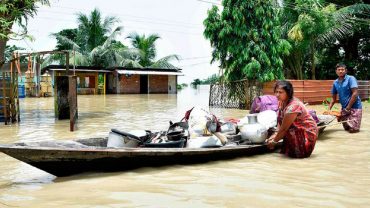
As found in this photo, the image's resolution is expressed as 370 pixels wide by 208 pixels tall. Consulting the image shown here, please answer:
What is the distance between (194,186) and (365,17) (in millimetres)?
25288

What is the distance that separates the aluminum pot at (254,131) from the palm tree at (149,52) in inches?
1234

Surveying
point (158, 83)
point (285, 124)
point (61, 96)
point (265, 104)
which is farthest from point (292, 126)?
point (158, 83)

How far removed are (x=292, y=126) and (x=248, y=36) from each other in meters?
11.1

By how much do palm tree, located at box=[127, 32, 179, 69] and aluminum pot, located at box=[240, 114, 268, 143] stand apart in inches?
1234

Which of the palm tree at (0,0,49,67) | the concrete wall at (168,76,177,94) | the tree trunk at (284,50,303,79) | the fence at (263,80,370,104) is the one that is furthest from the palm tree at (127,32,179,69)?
the palm tree at (0,0,49,67)

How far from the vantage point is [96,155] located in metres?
4.70

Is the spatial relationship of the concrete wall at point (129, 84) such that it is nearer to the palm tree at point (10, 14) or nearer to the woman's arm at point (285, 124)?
the palm tree at point (10, 14)

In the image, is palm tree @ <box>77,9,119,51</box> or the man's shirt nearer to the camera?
the man's shirt

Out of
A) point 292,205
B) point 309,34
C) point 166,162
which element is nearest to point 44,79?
point 309,34

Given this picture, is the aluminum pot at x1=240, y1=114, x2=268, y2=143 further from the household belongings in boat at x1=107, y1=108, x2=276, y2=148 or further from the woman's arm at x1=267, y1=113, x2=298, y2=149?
the woman's arm at x1=267, y1=113, x2=298, y2=149

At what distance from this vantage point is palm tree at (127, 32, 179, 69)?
37781 mm

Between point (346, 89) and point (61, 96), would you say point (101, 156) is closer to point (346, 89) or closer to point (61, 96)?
point (346, 89)

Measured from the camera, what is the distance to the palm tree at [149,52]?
37.8 metres

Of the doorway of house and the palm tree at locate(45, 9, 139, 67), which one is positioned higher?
the palm tree at locate(45, 9, 139, 67)
